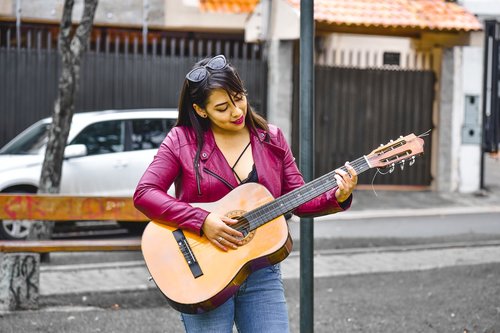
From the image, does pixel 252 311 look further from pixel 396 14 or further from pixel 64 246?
pixel 396 14

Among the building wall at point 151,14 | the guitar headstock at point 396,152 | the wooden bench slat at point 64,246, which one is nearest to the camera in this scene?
the guitar headstock at point 396,152

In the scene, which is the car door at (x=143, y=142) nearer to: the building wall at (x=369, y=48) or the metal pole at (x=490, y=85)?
the building wall at (x=369, y=48)

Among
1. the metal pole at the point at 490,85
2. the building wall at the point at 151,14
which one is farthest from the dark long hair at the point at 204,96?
the building wall at the point at 151,14

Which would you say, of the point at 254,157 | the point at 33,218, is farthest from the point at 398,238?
the point at 254,157

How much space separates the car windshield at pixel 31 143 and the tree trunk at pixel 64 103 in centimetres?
259

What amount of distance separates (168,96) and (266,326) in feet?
38.5

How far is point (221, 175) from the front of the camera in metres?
3.83

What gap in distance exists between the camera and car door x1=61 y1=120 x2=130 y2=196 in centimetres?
1155

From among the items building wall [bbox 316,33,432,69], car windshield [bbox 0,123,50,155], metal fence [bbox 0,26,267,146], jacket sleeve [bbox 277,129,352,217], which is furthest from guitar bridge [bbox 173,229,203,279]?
building wall [bbox 316,33,432,69]

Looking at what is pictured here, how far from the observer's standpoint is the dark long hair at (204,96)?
150 inches

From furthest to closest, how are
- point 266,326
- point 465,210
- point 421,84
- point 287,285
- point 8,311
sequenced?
point 421,84
point 465,210
point 287,285
point 8,311
point 266,326

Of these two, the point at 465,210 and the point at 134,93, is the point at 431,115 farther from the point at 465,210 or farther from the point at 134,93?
the point at 134,93

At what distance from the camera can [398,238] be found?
11.4m

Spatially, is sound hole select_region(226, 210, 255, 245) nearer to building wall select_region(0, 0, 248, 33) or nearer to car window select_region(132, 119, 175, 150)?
car window select_region(132, 119, 175, 150)
